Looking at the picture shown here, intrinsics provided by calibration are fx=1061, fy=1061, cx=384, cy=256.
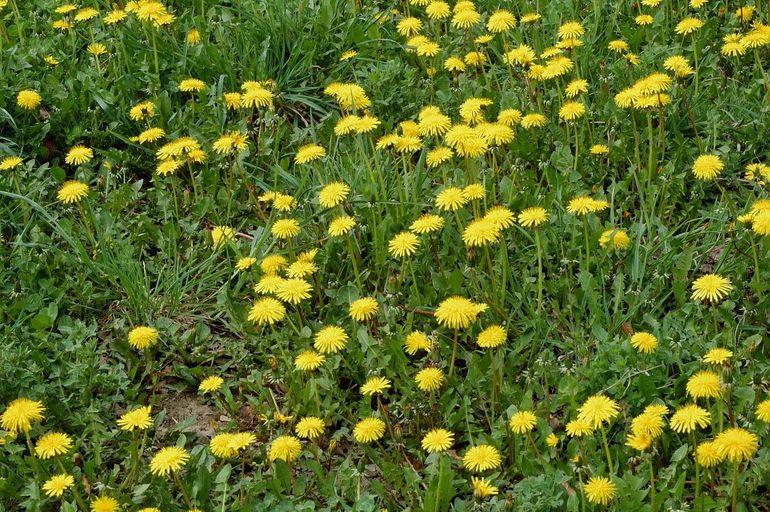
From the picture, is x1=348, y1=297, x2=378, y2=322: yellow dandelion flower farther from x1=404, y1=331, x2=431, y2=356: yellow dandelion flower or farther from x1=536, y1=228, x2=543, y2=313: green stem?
x1=536, y1=228, x2=543, y2=313: green stem

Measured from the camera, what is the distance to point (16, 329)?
3.62 metres

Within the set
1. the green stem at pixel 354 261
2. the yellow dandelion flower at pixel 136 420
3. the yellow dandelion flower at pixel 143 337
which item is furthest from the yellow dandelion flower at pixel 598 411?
the yellow dandelion flower at pixel 143 337

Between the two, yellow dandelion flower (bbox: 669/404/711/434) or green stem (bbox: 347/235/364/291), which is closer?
yellow dandelion flower (bbox: 669/404/711/434)

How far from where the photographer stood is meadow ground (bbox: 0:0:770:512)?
3.10 metres

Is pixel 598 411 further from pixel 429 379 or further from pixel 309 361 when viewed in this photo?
pixel 309 361

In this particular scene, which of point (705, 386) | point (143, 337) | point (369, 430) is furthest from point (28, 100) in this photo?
point (705, 386)

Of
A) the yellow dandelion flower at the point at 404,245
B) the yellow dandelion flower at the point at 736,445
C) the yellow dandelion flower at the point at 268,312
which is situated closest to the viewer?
the yellow dandelion flower at the point at 736,445

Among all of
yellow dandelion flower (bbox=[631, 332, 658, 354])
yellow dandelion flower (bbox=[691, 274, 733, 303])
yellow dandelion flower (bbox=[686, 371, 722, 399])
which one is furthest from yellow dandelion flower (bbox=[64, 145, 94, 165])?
yellow dandelion flower (bbox=[686, 371, 722, 399])

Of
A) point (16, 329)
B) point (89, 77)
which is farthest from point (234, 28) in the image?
point (16, 329)

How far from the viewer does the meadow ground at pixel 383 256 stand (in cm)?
310

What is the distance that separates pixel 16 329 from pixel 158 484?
872 mm

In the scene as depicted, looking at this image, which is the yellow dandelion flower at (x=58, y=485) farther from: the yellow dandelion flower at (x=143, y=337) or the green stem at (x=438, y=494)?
the green stem at (x=438, y=494)

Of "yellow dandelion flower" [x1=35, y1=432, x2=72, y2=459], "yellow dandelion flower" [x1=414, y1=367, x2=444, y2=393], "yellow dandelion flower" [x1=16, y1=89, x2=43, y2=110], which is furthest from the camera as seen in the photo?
"yellow dandelion flower" [x1=16, y1=89, x2=43, y2=110]

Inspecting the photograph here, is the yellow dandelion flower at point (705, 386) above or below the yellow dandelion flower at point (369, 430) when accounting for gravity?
above
